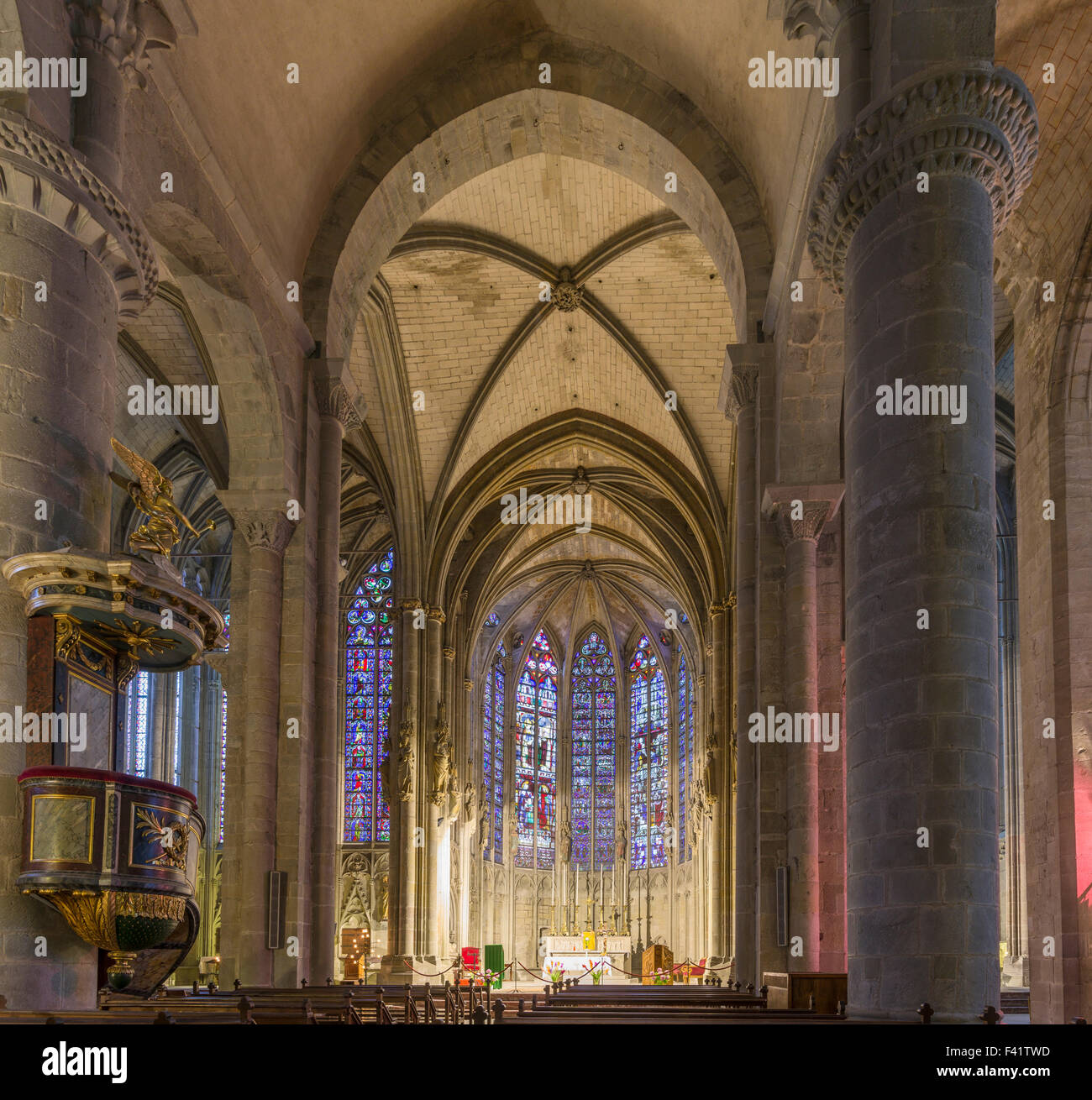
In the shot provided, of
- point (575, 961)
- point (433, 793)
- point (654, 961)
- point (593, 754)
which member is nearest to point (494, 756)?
point (593, 754)

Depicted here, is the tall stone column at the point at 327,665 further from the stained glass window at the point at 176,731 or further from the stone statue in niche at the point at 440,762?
the stained glass window at the point at 176,731

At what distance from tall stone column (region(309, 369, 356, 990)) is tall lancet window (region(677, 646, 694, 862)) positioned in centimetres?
2428

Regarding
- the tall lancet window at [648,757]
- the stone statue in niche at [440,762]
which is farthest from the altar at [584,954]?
the stone statue in niche at [440,762]

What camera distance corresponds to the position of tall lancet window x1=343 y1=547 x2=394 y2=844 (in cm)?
3541

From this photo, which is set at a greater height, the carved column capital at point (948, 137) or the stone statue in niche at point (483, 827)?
the carved column capital at point (948, 137)

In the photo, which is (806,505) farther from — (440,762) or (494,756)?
(494,756)

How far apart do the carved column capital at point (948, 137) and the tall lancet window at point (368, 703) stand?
89.0 feet

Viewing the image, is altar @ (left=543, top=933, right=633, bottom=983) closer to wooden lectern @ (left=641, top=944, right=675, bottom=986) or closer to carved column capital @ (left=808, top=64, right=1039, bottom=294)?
wooden lectern @ (left=641, top=944, right=675, bottom=986)

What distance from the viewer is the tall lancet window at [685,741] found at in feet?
131

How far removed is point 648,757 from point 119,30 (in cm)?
3518

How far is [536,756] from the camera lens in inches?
1708

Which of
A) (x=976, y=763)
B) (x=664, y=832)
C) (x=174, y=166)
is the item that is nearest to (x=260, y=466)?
(x=174, y=166)

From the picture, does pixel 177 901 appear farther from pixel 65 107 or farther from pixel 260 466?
pixel 260 466

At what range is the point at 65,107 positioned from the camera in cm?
949
